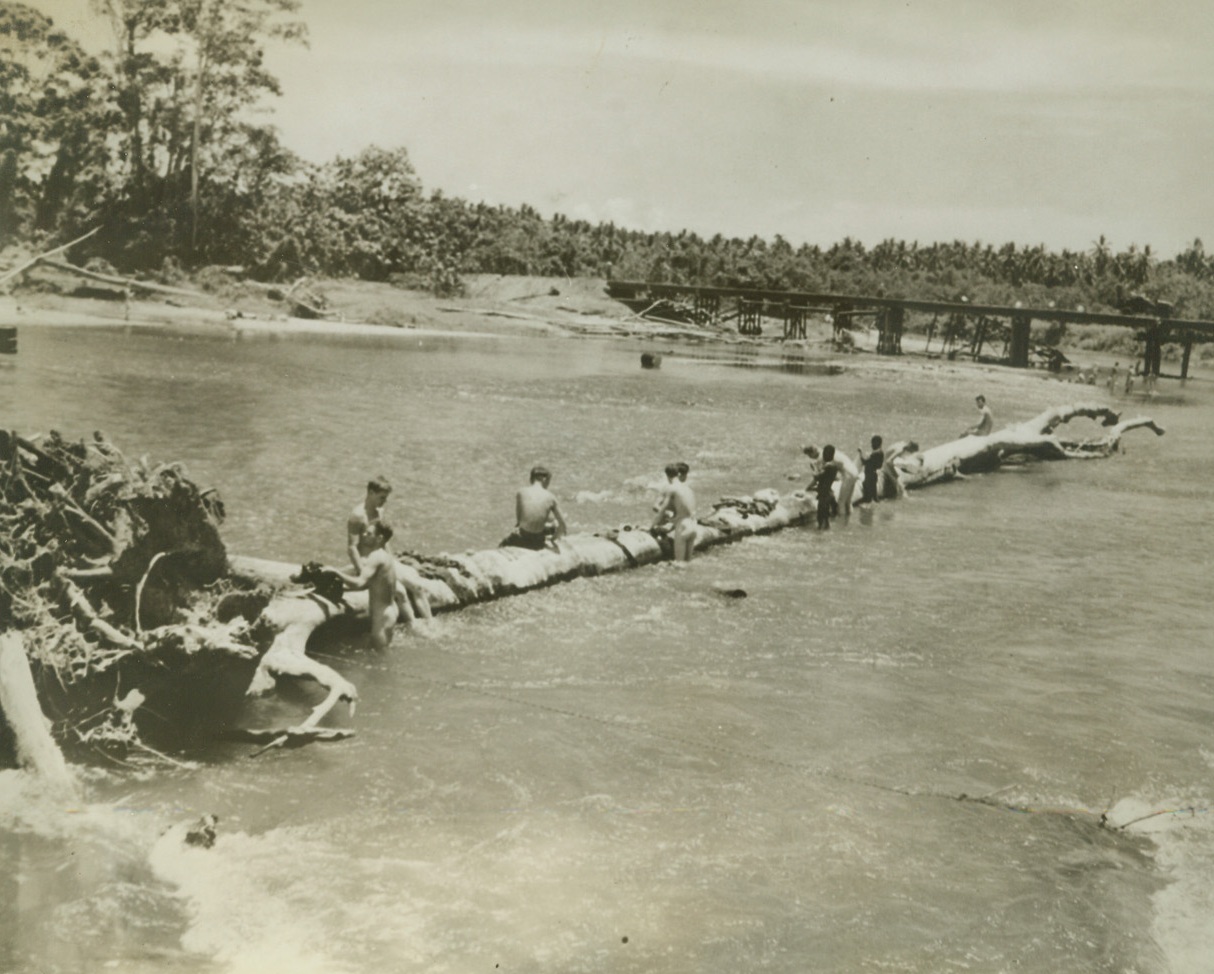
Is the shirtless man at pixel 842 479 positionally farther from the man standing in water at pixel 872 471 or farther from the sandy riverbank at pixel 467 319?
the sandy riverbank at pixel 467 319

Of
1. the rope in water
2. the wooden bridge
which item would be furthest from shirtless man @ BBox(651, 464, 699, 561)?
the wooden bridge

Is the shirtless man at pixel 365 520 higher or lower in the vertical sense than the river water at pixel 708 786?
higher

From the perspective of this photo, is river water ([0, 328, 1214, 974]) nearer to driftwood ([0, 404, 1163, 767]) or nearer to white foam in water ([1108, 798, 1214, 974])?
white foam in water ([1108, 798, 1214, 974])

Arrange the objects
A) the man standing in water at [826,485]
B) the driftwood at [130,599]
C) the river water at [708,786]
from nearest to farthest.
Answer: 1. the river water at [708,786]
2. the driftwood at [130,599]
3. the man standing in water at [826,485]

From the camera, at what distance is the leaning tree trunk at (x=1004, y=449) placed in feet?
77.9

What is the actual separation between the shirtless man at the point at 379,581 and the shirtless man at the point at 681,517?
5460 mm

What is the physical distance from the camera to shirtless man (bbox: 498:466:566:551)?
13125mm

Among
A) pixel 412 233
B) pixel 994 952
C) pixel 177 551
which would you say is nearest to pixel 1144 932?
pixel 994 952

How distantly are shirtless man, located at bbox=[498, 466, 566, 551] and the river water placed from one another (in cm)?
66

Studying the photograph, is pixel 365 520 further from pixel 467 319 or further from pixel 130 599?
pixel 467 319

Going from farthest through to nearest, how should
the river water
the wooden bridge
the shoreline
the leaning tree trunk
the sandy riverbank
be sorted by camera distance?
the wooden bridge, the shoreline, the sandy riverbank, the leaning tree trunk, the river water

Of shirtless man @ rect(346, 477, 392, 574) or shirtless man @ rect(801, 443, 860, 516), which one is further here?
shirtless man @ rect(801, 443, 860, 516)

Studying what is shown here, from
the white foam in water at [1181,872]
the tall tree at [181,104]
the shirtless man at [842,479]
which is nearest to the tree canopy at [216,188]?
the tall tree at [181,104]

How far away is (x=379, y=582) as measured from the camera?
10.5 metres
